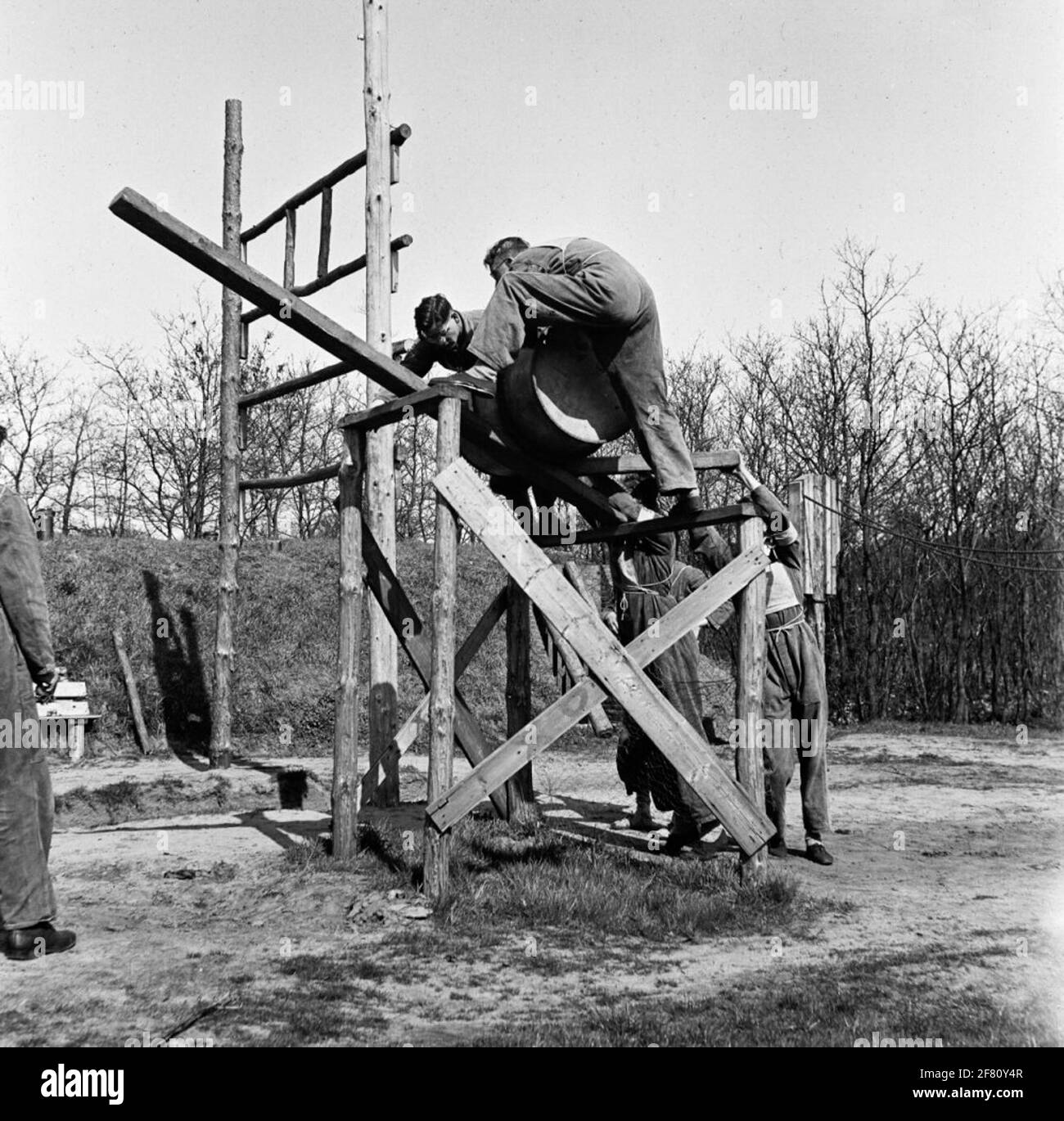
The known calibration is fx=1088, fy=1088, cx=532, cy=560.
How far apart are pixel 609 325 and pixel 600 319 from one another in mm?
77

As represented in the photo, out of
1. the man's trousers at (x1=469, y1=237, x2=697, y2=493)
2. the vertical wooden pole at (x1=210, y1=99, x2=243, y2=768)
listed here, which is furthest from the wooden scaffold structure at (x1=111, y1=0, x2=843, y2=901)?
the vertical wooden pole at (x1=210, y1=99, x2=243, y2=768)

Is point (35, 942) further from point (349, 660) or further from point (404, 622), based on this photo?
point (404, 622)

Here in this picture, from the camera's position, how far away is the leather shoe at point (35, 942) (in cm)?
469

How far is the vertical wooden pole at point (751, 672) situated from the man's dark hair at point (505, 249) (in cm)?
211

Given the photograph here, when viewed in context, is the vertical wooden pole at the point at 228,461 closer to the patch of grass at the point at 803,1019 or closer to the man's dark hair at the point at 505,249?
the man's dark hair at the point at 505,249

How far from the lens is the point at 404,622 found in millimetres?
7035

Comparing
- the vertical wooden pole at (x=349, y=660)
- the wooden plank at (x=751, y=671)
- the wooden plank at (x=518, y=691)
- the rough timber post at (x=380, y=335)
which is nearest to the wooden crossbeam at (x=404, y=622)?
the vertical wooden pole at (x=349, y=660)

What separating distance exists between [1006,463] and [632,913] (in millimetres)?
15385

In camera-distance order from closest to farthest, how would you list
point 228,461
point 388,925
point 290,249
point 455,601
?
point 388,925
point 455,601
point 290,249
point 228,461

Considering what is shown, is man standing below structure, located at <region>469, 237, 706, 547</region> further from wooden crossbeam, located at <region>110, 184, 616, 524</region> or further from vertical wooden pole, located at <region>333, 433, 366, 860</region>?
vertical wooden pole, located at <region>333, 433, 366, 860</region>

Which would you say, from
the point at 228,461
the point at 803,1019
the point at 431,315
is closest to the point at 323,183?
the point at 228,461

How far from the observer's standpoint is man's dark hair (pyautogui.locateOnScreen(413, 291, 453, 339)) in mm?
6070
